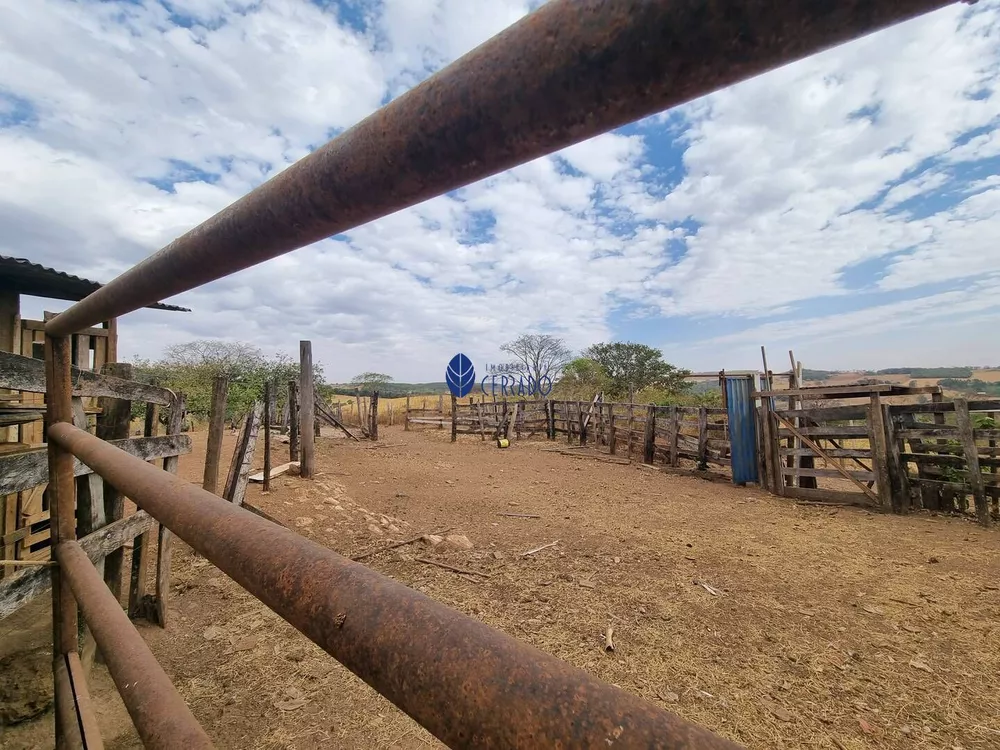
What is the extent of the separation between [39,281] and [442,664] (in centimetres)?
700

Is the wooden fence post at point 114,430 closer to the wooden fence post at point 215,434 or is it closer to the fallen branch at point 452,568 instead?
the wooden fence post at point 215,434

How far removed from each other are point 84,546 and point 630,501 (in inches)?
260

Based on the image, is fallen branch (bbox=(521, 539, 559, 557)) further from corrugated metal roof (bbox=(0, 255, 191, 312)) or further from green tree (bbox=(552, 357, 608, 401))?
green tree (bbox=(552, 357, 608, 401))

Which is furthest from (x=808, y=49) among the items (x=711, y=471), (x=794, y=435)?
(x=711, y=471)

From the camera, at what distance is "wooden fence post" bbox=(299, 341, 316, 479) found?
7.42 m

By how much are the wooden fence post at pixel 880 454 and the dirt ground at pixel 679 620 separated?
12.4 inches

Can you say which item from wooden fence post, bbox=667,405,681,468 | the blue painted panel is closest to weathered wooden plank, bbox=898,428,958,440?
the blue painted panel

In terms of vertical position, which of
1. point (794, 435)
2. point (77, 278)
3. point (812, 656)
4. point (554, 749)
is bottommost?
point (812, 656)

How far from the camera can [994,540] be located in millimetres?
5027

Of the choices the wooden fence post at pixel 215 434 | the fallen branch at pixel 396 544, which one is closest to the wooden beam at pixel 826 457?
the fallen branch at pixel 396 544

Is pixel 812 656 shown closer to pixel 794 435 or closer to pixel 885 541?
pixel 885 541

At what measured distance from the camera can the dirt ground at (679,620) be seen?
2496 millimetres

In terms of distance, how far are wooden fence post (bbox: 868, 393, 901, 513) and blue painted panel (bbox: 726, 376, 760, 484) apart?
6.22ft

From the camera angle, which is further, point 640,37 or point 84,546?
point 84,546
